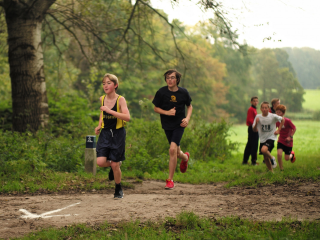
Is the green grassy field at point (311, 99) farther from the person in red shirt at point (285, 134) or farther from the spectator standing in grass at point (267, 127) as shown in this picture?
the spectator standing in grass at point (267, 127)

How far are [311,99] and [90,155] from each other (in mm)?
52286

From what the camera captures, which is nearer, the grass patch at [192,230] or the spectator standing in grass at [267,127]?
the grass patch at [192,230]

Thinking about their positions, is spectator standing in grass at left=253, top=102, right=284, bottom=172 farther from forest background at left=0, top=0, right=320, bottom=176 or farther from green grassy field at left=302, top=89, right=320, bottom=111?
green grassy field at left=302, top=89, right=320, bottom=111

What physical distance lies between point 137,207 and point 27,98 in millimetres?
6996

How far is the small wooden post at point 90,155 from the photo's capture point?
25.4ft

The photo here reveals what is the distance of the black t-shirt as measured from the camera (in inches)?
264

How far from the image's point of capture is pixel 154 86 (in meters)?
41.0

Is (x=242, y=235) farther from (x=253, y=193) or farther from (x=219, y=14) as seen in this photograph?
(x=219, y=14)

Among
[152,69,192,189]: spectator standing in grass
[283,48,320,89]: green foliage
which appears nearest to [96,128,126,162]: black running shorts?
[152,69,192,189]: spectator standing in grass

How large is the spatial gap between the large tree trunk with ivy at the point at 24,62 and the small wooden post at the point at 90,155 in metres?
3.57

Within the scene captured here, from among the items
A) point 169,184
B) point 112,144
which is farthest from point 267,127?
point 112,144

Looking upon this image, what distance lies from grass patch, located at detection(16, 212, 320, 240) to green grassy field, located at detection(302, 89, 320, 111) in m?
49.8

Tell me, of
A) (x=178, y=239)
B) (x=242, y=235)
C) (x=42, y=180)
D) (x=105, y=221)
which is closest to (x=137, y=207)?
(x=105, y=221)

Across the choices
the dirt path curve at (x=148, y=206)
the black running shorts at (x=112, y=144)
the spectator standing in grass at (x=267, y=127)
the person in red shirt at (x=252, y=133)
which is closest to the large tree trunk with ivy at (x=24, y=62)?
the dirt path curve at (x=148, y=206)
